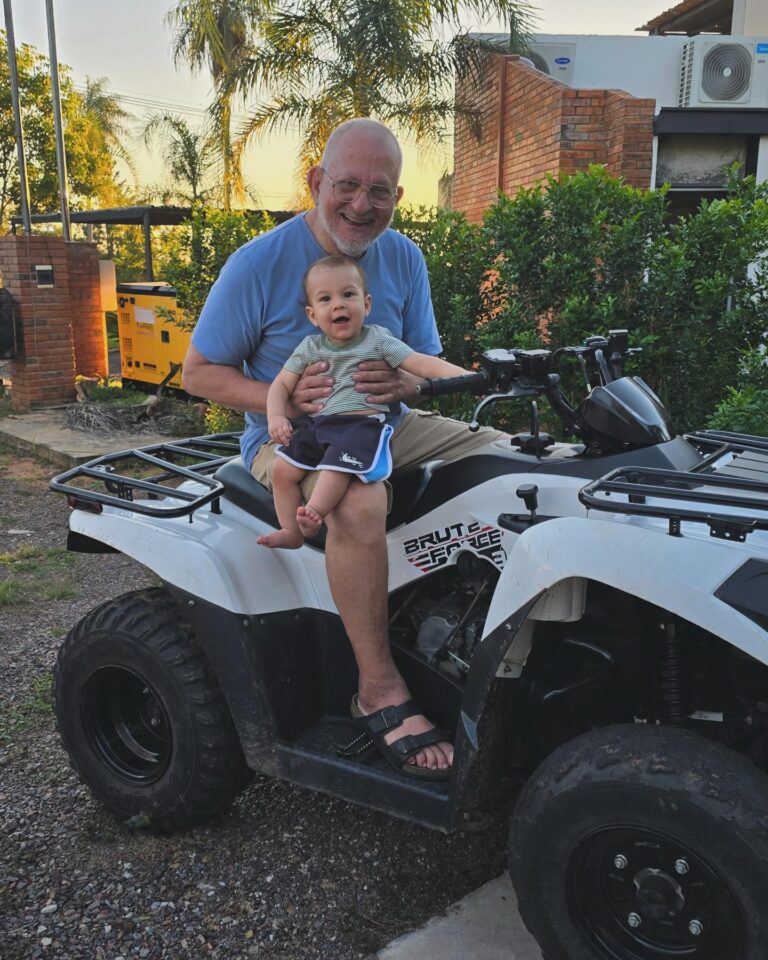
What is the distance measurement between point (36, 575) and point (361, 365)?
388 centimetres

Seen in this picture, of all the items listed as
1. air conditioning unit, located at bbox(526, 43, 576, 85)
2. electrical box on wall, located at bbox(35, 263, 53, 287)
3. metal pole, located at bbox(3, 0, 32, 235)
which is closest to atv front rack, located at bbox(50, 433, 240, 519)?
electrical box on wall, located at bbox(35, 263, 53, 287)

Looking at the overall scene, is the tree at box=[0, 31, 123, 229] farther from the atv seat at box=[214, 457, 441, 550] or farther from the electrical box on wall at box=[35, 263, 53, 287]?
the atv seat at box=[214, 457, 441, 550]

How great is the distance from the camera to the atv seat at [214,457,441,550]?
2.56 m

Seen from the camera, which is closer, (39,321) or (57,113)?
(39,321)

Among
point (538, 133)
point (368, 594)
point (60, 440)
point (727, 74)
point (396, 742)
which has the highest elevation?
point (727, 74)

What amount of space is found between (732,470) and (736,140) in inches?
443

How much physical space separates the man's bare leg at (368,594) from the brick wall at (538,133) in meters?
5.55

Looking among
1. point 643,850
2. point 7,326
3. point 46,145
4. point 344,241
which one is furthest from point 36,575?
point 46,145

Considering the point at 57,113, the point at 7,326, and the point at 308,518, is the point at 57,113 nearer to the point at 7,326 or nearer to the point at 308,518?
the point at 7,326

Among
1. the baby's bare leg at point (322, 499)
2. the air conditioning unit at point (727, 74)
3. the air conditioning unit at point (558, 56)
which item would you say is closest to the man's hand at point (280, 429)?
the baby's bare leg at point (322, 499)

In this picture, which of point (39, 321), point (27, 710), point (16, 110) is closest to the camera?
point (27, 710)

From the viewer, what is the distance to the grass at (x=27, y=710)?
11.6 feet

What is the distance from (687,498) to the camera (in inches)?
73.4

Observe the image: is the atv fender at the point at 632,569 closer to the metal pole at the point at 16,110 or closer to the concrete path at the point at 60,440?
the concrete path at the point at 60,440
